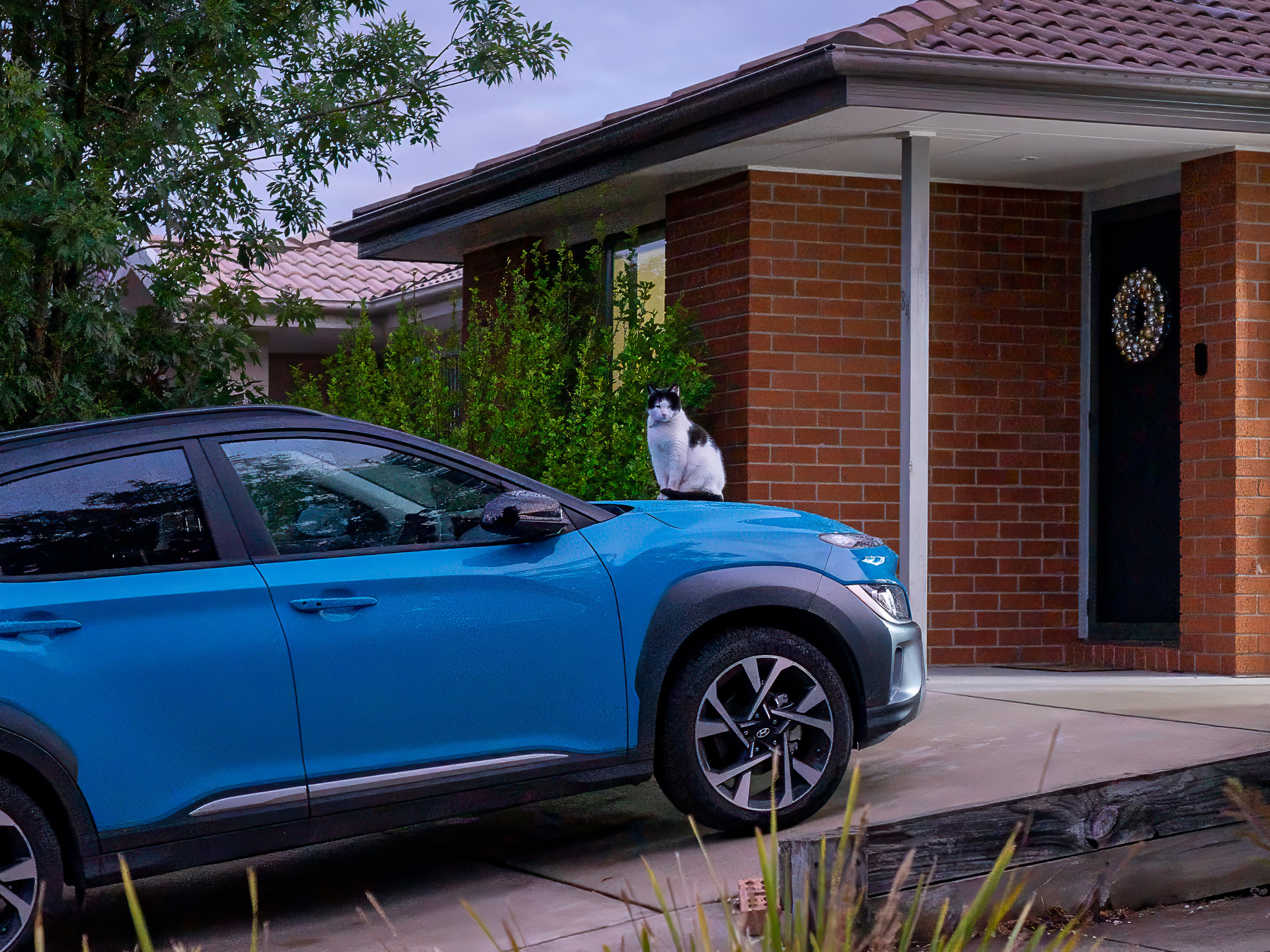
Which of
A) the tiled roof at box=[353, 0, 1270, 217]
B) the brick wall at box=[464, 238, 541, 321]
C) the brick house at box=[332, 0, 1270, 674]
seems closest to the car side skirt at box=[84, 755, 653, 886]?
the brick house at box=[332, 0, 1270, 674]

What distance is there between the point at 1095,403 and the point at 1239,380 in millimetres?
1469

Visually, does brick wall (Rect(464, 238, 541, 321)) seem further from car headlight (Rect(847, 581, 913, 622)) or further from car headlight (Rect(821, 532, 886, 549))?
car headlight (Rect(847, 581, 913, 622))

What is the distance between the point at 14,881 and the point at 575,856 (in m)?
2.02

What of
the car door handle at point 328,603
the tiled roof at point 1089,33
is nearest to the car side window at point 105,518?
the car door handle at point 328,603

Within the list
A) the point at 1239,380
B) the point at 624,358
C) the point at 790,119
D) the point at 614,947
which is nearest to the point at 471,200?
the point at 624,358

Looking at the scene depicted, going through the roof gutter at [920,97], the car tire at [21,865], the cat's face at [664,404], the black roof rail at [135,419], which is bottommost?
the car tire at [21,865]

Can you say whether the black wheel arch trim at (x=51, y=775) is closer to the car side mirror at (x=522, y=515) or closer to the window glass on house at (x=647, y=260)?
the car side mirror at (x=522, y=515)

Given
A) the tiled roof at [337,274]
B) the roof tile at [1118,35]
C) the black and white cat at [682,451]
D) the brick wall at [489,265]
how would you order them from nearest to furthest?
the roof tile at [1118,35]
the black and white cat at [682,451]
the brick wall at [489,265]
the tiled roof at [337,274]

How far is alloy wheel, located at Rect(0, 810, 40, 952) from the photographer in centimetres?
429

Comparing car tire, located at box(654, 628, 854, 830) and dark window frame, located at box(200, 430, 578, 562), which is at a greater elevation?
dark window frame, located at box(200, 430, 578, 562)

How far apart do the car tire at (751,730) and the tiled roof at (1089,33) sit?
3.86m

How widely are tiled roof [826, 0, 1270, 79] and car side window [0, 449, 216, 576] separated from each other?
469 centimetres

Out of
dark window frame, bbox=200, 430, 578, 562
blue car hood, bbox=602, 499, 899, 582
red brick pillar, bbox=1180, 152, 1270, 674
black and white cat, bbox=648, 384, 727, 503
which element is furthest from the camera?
red brick pillar, bbox=1180, 152, 1270, 674

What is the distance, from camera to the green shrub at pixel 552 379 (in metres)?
9.78
